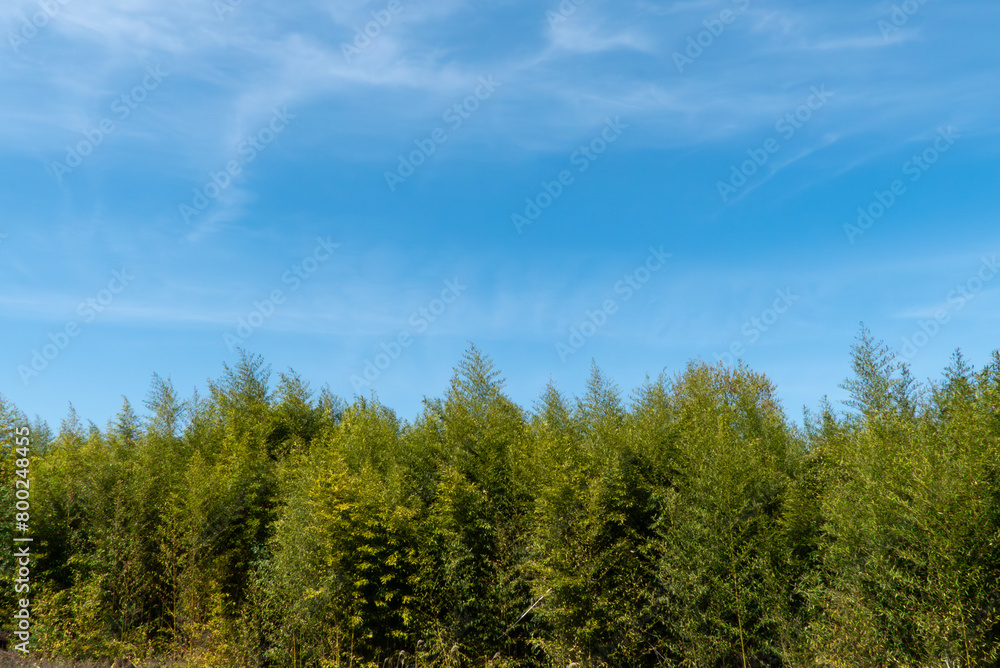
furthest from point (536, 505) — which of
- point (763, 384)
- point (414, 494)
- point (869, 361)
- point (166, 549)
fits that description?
point (763, 384)

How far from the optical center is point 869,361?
504 inches

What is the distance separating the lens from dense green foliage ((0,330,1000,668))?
33.0ft

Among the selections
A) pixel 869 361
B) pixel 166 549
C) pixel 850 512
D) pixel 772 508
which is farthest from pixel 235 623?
pixel 869 361

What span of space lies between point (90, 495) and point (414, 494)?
8.58 meters

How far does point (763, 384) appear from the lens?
2998cm

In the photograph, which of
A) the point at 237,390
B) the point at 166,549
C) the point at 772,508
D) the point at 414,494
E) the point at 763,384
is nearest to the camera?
the point at 772,508

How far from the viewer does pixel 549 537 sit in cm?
1264

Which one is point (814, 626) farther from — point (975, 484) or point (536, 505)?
point (536, 505)

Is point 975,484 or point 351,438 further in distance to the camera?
point 351,438

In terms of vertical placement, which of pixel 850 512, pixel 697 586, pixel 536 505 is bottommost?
pixel 697 586

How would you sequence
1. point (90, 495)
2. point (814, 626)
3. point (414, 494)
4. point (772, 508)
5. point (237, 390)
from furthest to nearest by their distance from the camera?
point (237, 390)
point (90, 495)
point (414, 494)
point (772, 508)
point (814, 626)

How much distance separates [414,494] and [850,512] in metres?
8.16

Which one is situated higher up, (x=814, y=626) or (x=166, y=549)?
(x=166, y=549)

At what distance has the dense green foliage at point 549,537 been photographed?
1007 centimetres
